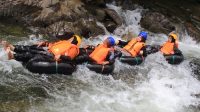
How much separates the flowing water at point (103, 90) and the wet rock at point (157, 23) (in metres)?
4.30

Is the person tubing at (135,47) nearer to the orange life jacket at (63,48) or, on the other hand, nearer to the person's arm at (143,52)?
the person's arm at (143,52)

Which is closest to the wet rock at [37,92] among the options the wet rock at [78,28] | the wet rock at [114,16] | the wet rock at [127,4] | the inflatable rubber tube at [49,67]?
the inflatable rubber tube at [49,67]

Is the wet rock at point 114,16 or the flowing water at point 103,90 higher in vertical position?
the wet rock at point 114,16

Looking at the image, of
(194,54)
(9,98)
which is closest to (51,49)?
(9,98)

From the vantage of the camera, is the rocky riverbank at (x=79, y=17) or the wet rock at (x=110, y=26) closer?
the rocky riverbank at (x=79, y=17)

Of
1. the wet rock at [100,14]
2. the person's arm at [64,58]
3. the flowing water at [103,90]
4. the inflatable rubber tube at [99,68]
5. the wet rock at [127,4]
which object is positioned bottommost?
the flowing water at [103,90]

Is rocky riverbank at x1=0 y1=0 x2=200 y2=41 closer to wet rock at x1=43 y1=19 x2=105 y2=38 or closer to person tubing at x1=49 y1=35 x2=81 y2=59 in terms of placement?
wet rock at x1=43 y1=19 x2=105 y2=38

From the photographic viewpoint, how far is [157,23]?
18766 mm

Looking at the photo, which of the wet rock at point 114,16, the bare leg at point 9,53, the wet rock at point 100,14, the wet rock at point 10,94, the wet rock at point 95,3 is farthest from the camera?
the wet rock at point 95,3

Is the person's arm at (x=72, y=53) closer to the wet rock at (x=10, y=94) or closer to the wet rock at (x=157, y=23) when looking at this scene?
the wet rock at (x=10, y=94)

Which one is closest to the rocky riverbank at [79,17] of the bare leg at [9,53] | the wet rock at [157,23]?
the wet rock at [157,23]

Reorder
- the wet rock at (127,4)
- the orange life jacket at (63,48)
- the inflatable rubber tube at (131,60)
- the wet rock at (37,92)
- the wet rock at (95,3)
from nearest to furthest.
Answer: the wet rock at (37,92)
the orange life jacket at (63,48)
the inflatable rubber tube at (131,60)
the wet rock at (95,3)
the wet rock at (127,4)

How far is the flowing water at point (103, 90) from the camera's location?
1048cm

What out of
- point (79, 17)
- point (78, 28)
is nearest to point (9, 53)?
point (78, 28)
